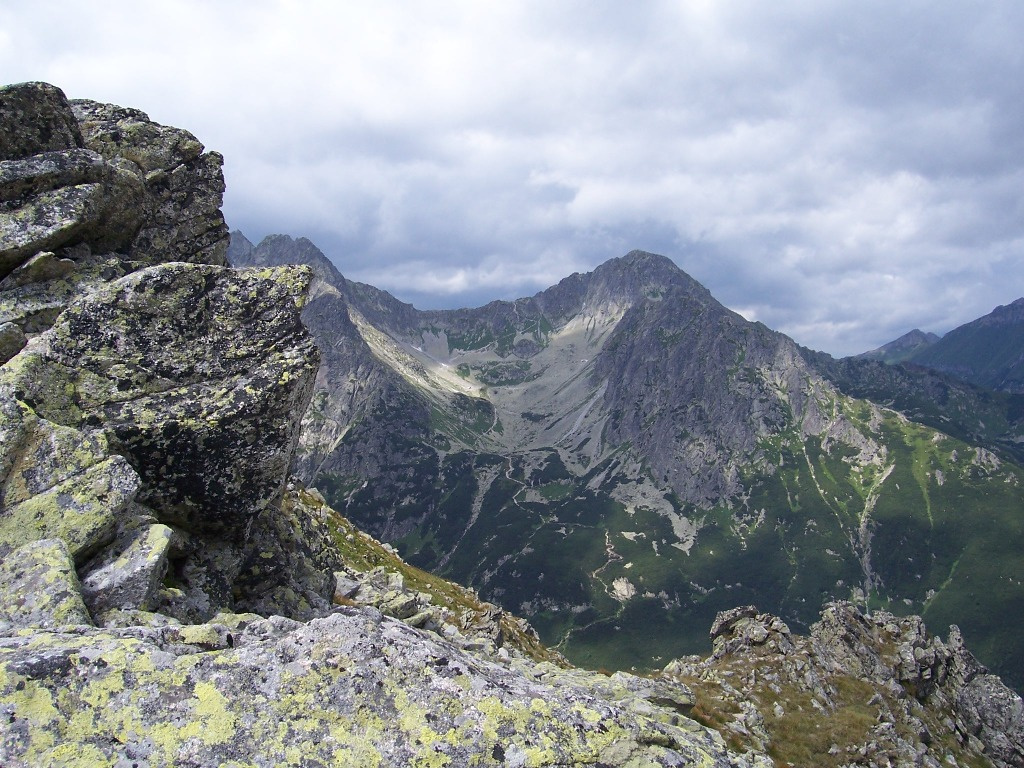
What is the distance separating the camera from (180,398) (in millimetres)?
16672

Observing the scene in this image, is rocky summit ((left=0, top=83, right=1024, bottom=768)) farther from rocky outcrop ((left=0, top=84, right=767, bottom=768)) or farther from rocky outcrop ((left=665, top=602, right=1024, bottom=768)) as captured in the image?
rocky outcrop ((left=665, top=602, right=1024, bottom=768))

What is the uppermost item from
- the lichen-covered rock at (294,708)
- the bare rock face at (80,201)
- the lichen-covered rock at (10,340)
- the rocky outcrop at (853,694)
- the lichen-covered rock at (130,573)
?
the bare rock face at (80,201)

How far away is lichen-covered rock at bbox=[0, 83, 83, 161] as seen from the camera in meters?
22.2

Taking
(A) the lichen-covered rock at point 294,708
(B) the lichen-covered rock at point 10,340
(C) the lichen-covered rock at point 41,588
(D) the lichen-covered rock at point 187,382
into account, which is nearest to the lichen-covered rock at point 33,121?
(B) the lichen-covered rock at point 10,340

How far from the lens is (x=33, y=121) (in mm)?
23000

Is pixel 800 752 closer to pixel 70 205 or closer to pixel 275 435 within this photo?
pixel 275 435

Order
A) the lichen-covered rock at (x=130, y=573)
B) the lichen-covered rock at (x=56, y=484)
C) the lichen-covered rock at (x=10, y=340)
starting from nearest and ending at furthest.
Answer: the lichen-covered rock at (x=130, y=573) < the lichen-covered rock at (x=56, y=484) < the lichen-covered rock at (x=10, y=340)

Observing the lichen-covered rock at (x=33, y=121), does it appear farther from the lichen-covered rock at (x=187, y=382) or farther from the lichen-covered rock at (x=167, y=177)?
the lichen-covered rock at (x=187, y=382)

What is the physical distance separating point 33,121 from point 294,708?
88.1 feet

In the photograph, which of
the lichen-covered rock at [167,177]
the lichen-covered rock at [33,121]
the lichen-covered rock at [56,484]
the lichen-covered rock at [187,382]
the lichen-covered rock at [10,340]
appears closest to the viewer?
the lichen-covered rock at [56,484]

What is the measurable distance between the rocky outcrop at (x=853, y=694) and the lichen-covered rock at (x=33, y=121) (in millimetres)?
46493

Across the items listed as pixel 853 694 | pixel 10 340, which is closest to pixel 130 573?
pixel 10 340

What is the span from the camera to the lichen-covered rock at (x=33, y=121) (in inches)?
875

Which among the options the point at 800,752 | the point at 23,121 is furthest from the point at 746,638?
the point at 23,121
